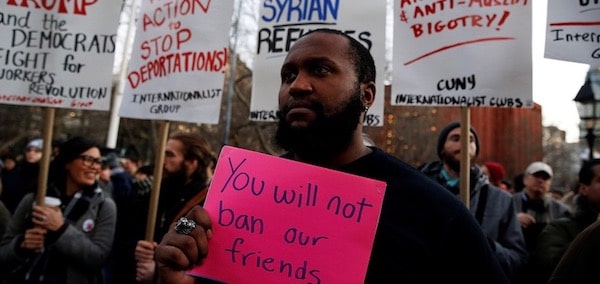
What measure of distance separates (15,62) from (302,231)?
305 cm

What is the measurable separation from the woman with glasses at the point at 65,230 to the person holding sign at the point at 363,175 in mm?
2021

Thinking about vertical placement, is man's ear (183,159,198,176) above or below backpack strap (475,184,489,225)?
above

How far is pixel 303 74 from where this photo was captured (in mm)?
1856

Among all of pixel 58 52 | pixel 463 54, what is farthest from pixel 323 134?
pixel 58 52

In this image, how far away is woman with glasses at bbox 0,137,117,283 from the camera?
334 cm

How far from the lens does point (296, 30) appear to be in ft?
12.7

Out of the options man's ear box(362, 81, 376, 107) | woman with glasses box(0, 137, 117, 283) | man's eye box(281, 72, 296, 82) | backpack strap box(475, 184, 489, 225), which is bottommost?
woman with glasses box(0, 137, 117, 283)

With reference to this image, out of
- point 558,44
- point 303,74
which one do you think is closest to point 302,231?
point 303,74

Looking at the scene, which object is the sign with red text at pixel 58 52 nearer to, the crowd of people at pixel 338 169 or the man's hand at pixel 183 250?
the crowd of people at pixel 338 169

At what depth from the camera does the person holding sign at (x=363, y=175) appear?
5.03 feet

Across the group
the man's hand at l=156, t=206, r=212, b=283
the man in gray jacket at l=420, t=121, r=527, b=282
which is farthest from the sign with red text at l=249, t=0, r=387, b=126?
the man's hand at l=156, t=206, r=212, b=283

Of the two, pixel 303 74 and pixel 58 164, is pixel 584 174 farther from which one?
pixel 58 164

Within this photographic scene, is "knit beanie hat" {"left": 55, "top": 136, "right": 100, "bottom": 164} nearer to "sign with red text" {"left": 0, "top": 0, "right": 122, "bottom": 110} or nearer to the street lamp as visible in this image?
"sign with red text" {"left": 0, "top": 0, "right": 122, "bottom": 110}

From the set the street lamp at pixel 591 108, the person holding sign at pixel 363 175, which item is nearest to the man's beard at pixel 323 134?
the person holding sign at pixel 363 175
